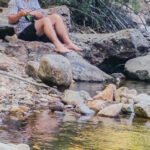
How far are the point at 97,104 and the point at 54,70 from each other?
4.04 feet

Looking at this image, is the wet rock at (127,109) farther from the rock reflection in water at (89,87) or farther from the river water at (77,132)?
the rock reflection in water at (89,87)

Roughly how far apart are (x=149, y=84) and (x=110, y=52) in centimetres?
122

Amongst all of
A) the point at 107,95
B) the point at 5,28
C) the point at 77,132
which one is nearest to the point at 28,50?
the point at 5,28

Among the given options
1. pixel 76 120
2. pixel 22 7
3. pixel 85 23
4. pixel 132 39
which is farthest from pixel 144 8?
pixel 76 120

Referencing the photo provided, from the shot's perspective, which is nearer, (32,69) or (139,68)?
(32,69)

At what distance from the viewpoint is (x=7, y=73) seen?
6535 millimetres

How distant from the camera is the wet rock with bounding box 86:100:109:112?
5.73m

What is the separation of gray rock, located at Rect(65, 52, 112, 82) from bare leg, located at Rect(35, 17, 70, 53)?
0.42 m

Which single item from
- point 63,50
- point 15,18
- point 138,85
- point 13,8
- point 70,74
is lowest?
point 138,85

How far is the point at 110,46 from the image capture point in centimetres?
962

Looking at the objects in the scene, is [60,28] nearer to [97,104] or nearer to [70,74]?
[70,74]

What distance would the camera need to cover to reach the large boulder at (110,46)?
955 cm

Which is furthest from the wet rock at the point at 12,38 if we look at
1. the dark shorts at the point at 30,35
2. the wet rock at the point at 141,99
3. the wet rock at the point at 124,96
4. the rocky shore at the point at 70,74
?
the wet rock at the point at 141,99


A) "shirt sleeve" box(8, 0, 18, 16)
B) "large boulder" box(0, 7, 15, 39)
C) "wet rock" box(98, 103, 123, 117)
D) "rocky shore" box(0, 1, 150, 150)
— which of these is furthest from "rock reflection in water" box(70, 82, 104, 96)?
"large boulder" box(0, 7, 15, 39)
